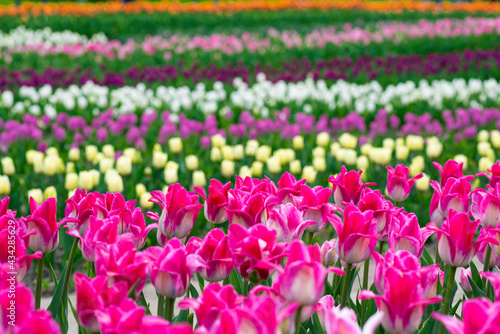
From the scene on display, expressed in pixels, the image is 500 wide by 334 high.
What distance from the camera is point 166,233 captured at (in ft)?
5.77

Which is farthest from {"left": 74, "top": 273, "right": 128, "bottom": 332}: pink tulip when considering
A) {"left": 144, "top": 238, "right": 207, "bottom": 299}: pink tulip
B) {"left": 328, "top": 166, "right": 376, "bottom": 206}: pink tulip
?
{"left": 328, "top": 166, "right": 376, "bottom": 206}: pink tulip

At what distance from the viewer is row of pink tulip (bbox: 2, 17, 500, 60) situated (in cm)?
1111

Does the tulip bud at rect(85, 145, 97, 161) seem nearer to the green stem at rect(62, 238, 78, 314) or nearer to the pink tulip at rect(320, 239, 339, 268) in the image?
the green stem at rect(62, 238, 78, 314)

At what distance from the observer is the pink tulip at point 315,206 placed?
178cm

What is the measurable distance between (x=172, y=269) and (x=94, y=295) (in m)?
0.19

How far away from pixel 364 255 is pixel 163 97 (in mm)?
5843

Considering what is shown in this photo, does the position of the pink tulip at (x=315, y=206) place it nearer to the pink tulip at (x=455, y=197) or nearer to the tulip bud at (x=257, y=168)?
the pink tulip at (x=455, y=197)

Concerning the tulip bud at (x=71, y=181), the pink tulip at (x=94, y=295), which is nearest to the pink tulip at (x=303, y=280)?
the pink tulip at (x=94, y=295)

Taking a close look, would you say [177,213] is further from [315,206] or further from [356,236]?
[356,236]

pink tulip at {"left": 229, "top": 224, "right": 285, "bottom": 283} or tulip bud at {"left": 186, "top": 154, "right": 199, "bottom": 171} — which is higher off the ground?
pink tulip at {"left": 229, "top": 224, "right": 285, "bottom": 283}

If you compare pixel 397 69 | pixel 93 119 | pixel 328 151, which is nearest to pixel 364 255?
pixel 328 151

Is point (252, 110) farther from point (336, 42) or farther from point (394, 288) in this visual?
point (336, 42)

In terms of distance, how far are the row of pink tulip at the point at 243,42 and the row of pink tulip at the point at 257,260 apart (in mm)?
8895

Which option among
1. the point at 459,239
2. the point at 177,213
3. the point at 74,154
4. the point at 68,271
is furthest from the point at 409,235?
the point at 74,154
